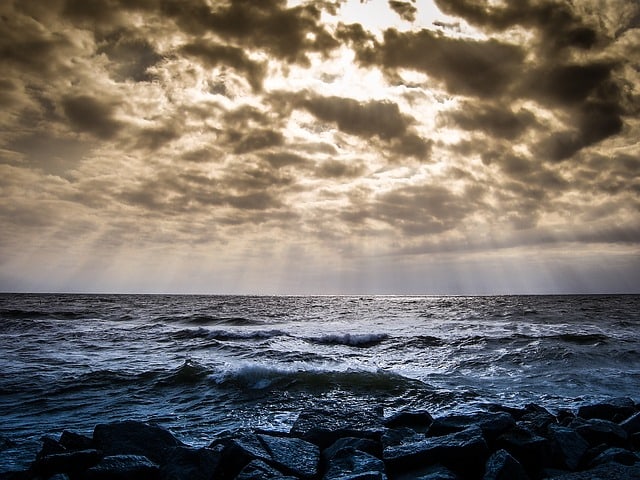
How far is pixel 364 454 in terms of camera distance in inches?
198

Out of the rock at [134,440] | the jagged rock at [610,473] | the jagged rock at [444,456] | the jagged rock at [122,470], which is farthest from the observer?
the rock at [134,440]

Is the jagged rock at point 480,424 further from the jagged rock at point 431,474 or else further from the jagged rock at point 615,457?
the jagged rock at point 431,474

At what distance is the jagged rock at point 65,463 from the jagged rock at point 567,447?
5706mm

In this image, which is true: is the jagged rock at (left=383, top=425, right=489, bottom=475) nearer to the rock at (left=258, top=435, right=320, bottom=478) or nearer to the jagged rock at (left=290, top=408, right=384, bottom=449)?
the rock at (left=258, top=435, right=320, bottom=478)

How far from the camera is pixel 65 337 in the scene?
21.6m

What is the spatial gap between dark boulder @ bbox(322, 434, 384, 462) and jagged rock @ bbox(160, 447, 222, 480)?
4.65ft

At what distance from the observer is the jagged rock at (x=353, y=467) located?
4.32m

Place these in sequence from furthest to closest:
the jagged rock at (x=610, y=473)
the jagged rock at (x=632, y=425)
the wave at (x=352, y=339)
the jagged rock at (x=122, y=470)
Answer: the wave at (x=352, y=339), the jagged rock at (x=632, y=425), the jagged rock at (x=122, y=470), the jagged rock at (x=610, y=473)

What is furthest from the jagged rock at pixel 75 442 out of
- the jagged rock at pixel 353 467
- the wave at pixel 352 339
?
the wave at pixel 352 339

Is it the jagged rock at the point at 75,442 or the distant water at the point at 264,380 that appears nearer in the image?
the jagged rock at the point at 75,442

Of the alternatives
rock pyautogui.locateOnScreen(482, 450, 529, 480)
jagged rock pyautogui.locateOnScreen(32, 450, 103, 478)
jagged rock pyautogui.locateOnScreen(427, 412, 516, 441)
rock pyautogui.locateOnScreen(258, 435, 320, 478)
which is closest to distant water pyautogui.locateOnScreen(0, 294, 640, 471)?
jagged rock pyautogui.locateOnScreen(32, 450, 103, 478)

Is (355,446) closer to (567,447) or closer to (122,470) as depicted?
(567,447)

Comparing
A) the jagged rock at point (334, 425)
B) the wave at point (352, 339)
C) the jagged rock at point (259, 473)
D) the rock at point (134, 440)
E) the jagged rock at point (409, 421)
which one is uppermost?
the jagged rock at point (259, 473)

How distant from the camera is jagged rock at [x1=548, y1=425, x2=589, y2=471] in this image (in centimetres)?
519
